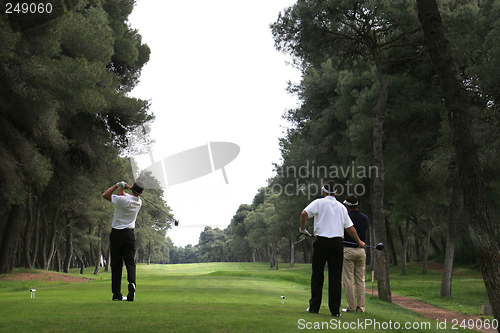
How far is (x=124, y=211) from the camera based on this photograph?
285 inches

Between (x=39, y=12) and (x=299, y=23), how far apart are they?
395 inches

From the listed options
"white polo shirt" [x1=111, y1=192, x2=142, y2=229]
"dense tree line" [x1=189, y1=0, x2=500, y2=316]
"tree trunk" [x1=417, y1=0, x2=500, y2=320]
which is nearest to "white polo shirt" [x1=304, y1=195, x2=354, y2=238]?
"tree trunk" [x1=417, y1=0, x2=500, y2=320]

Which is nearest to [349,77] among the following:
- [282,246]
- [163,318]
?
[163,318]

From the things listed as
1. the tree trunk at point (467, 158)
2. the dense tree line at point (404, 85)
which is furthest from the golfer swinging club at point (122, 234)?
the dense tree line at point (404, 85)

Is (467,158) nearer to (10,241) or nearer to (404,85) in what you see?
(404,85)

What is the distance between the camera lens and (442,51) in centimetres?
784

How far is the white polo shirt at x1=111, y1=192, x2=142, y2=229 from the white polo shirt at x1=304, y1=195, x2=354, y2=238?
3.22 meters

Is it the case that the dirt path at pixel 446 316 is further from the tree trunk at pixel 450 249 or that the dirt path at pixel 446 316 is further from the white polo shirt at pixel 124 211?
the white polo shirt at pixel 124 211

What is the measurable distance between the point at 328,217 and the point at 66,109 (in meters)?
13.9

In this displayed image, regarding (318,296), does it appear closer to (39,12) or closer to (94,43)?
(39,12)

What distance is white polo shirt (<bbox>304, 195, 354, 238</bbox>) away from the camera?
21.3ft

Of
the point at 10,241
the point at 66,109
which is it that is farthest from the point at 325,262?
the point at 10,241

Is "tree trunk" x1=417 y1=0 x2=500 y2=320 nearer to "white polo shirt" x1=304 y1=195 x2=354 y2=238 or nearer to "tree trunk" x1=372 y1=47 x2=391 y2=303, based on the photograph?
"white polo shirt" x1=304 y1=195 x2=354 y2=238

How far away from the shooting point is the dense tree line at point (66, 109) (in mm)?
14734
